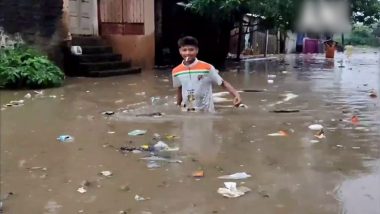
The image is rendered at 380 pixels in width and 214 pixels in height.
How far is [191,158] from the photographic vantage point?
439cm

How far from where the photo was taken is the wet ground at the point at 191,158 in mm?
3350

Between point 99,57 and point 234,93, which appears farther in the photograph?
point 99,57

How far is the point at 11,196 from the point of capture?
3.51m

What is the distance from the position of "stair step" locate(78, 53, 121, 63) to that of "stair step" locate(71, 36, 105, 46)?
53cm

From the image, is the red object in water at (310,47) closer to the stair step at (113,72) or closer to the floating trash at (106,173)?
the stair step at (113,72)

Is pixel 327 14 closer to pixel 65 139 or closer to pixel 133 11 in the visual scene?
pixel 65 139

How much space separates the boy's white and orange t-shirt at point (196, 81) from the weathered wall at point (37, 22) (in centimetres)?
608

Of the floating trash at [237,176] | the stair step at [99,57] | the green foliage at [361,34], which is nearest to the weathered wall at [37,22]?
the stair step at [99,57]

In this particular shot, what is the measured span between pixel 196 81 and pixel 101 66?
6.90m

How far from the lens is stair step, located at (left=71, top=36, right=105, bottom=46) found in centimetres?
1270

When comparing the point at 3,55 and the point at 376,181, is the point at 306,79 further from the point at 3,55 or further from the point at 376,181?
the point at 376,181

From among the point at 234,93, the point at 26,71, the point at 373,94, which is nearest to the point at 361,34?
the point at 373,94

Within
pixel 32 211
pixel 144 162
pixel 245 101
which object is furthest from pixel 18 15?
pixel 32 211

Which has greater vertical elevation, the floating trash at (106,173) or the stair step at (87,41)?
the stair step at (87,41)
